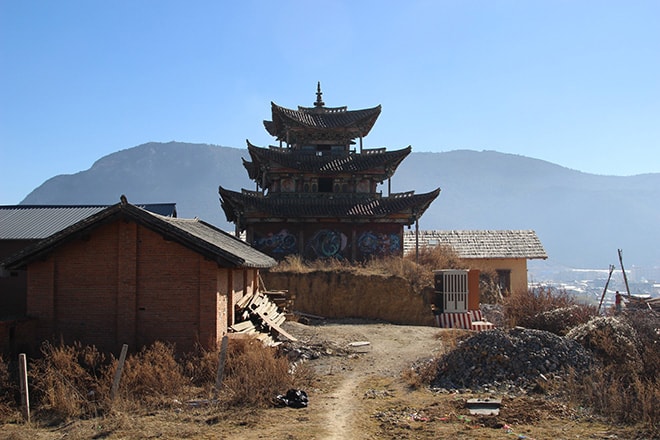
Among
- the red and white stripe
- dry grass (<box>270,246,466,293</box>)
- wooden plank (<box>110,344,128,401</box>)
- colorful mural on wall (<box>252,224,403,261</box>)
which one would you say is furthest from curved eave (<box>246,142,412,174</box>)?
wooden plank (<box>110,344,128,401</box>)

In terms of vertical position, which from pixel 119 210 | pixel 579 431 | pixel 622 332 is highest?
pixel 119 210

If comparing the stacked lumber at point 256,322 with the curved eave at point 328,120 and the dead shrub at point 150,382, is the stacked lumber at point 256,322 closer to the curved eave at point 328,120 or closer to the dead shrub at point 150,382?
the dead shrub at point 150,382

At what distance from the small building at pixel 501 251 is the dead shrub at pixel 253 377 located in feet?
82.6

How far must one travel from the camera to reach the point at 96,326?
15.6m

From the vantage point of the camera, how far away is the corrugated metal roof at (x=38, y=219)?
22750 mm

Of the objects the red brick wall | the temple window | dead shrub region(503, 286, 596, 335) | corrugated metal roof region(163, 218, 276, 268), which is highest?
the temple window

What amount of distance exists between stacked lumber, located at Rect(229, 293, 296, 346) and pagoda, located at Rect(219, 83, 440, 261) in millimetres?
13340

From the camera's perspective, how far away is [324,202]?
34938 mm

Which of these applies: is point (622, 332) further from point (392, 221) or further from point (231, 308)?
point (392, 221)

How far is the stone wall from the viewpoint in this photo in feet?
89.5

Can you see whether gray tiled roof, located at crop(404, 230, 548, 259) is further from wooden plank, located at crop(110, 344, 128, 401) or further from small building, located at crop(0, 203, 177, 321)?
wooden plank, located at crop(110, 344, 128, 401)

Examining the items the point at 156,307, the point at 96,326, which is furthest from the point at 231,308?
the point at 96,326

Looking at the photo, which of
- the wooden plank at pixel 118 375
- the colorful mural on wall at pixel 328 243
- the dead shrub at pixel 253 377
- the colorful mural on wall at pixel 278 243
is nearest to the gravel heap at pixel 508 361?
the dead shrub at pixel 253 377

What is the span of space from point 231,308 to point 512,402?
810 cm
